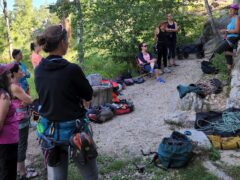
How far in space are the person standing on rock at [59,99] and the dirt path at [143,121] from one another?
8.44 feet

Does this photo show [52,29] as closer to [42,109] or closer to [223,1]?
[42,109]

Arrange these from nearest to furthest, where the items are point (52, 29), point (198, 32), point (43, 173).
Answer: point (52, 29)
point (43, 173)
point (198, 32)

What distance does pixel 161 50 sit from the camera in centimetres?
1093

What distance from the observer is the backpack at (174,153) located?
15.7 feet

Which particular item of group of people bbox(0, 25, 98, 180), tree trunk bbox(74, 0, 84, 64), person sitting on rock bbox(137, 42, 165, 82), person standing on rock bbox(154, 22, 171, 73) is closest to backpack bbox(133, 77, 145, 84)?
person sitting on rock bbox(137, 42, 165, 82)

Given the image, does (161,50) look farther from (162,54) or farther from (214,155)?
(214,155)

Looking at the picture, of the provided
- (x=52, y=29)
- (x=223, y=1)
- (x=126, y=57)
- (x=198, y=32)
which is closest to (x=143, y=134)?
(x=52, y=29)

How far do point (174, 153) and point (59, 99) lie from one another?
237cm

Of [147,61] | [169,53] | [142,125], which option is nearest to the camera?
[142,125]

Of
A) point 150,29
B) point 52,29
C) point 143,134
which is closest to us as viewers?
point 52,29

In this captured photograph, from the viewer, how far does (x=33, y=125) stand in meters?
7.30

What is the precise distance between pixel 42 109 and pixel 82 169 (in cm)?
59

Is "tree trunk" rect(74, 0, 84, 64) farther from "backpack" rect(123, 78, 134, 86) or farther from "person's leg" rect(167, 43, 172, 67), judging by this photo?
"person's leg" rect(167, 43, 172, 67)

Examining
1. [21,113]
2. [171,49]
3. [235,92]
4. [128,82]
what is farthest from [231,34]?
[21,113]
